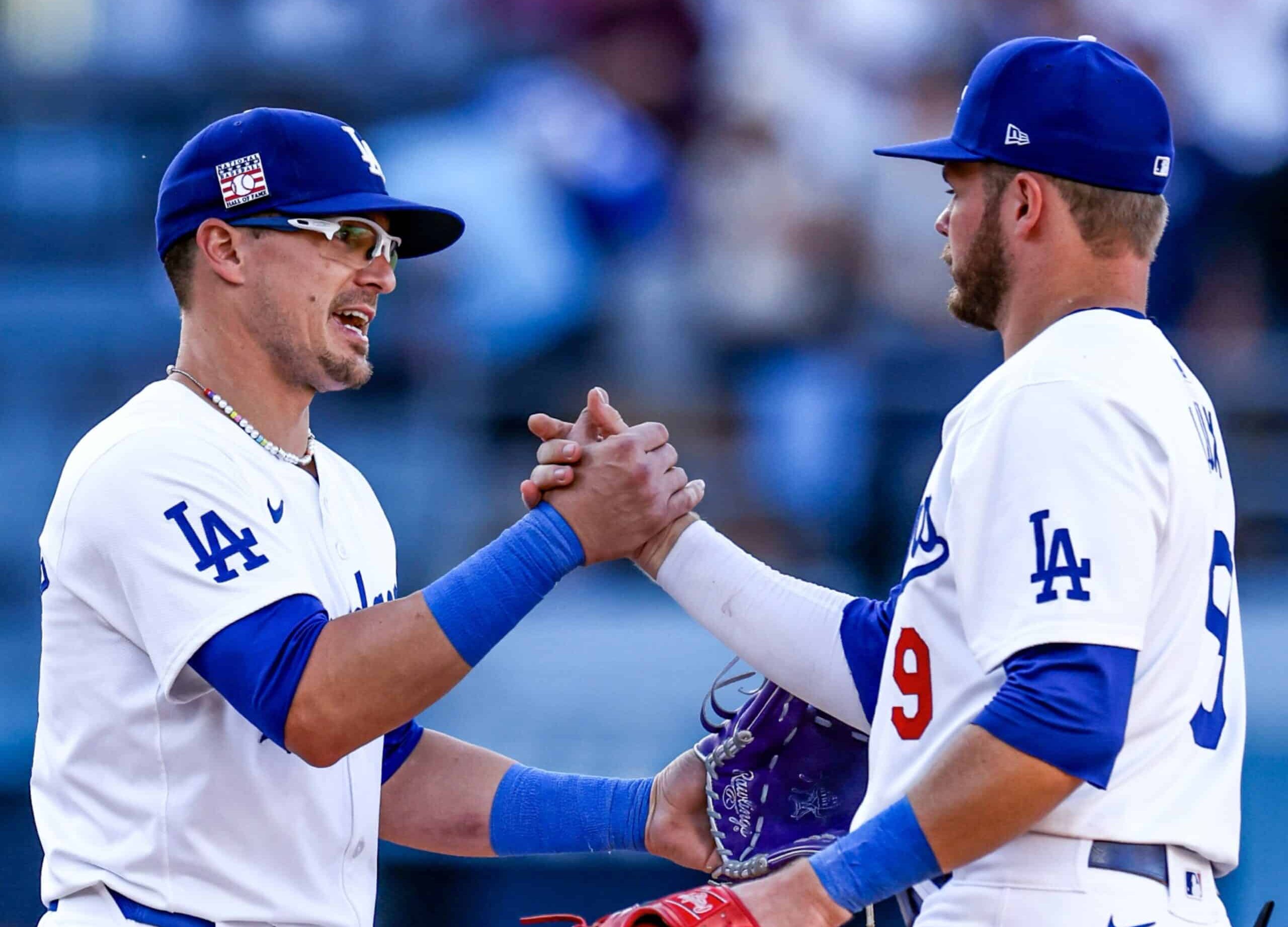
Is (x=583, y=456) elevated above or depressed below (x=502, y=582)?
above

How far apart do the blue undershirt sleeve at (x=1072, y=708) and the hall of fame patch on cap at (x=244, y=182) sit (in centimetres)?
145

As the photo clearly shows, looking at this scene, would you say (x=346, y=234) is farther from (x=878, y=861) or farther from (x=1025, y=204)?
(x=878, y=861)

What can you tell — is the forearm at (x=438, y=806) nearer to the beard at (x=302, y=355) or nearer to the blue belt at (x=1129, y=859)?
the beard at (x=302, y=355)

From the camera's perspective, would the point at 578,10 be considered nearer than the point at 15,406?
No

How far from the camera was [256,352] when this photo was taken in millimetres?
2645

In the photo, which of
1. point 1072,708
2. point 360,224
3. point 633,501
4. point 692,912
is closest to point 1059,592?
point 1072,708

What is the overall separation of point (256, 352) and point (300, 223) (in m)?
0.23

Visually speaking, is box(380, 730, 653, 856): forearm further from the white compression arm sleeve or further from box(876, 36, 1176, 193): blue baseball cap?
box(876, 36, 1176, 193): blue baseball cap

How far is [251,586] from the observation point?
227cm

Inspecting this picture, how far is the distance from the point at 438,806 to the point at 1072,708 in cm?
141

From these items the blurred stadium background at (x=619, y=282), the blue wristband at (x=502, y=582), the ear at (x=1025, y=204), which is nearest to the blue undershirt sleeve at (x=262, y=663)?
the blue wristband at (x=502, y=582)

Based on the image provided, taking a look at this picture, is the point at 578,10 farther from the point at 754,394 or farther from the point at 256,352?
the point at 256,352

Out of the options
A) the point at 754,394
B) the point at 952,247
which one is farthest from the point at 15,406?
the point at 952,247

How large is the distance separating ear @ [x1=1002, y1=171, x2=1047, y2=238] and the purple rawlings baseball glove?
0.91 meters
